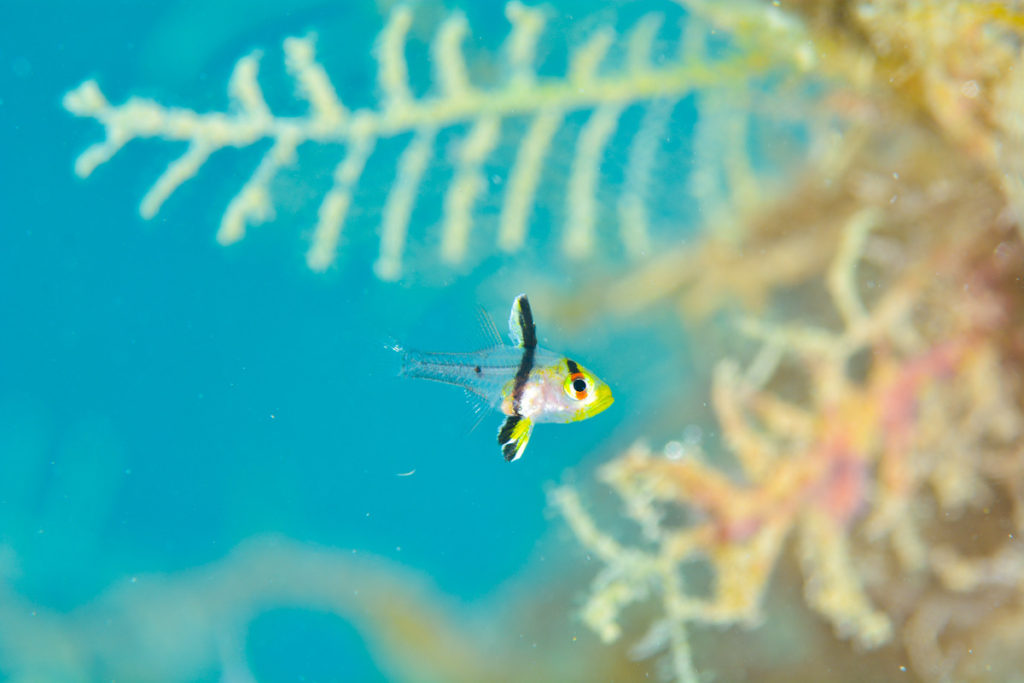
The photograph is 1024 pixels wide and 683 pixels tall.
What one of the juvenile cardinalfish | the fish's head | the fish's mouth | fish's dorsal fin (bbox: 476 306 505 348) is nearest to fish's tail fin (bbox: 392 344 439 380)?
the juvenile cardinalfish

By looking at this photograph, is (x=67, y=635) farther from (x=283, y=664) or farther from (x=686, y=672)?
(x=686, y=672)

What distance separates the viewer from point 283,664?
3812mm

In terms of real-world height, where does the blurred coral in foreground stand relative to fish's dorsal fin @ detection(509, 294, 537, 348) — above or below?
below

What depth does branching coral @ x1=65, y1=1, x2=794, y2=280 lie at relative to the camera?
7.98ft

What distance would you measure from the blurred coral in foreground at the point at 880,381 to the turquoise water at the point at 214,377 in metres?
0.65

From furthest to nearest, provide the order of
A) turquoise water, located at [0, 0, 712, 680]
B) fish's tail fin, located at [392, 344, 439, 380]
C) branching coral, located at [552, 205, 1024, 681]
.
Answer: turquoise water, located at [0, 0, 712, 680], branching coral, located at [552, 205, 1024, 681], fish's tail fin, located at [392, 344, 439, 380]

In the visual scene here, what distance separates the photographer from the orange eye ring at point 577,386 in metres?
2.16

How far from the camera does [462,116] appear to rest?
2.48m

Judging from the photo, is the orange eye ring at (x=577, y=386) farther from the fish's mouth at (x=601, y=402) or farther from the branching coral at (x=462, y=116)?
the branching coral at (x=462, y=116)

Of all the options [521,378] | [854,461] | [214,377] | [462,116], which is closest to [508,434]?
[521,378]

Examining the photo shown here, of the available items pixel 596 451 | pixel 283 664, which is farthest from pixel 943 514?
pixel 283 664

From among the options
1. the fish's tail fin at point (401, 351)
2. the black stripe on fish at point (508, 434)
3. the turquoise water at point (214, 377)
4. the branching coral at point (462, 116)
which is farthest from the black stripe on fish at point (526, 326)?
the turquoise water at point (214, 377)

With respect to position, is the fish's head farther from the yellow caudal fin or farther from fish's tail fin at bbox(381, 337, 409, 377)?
fish's tail fin at bbox(381, 337, 409, 377)

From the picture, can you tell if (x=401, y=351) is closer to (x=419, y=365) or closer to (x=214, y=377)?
(x=419, y=365)
